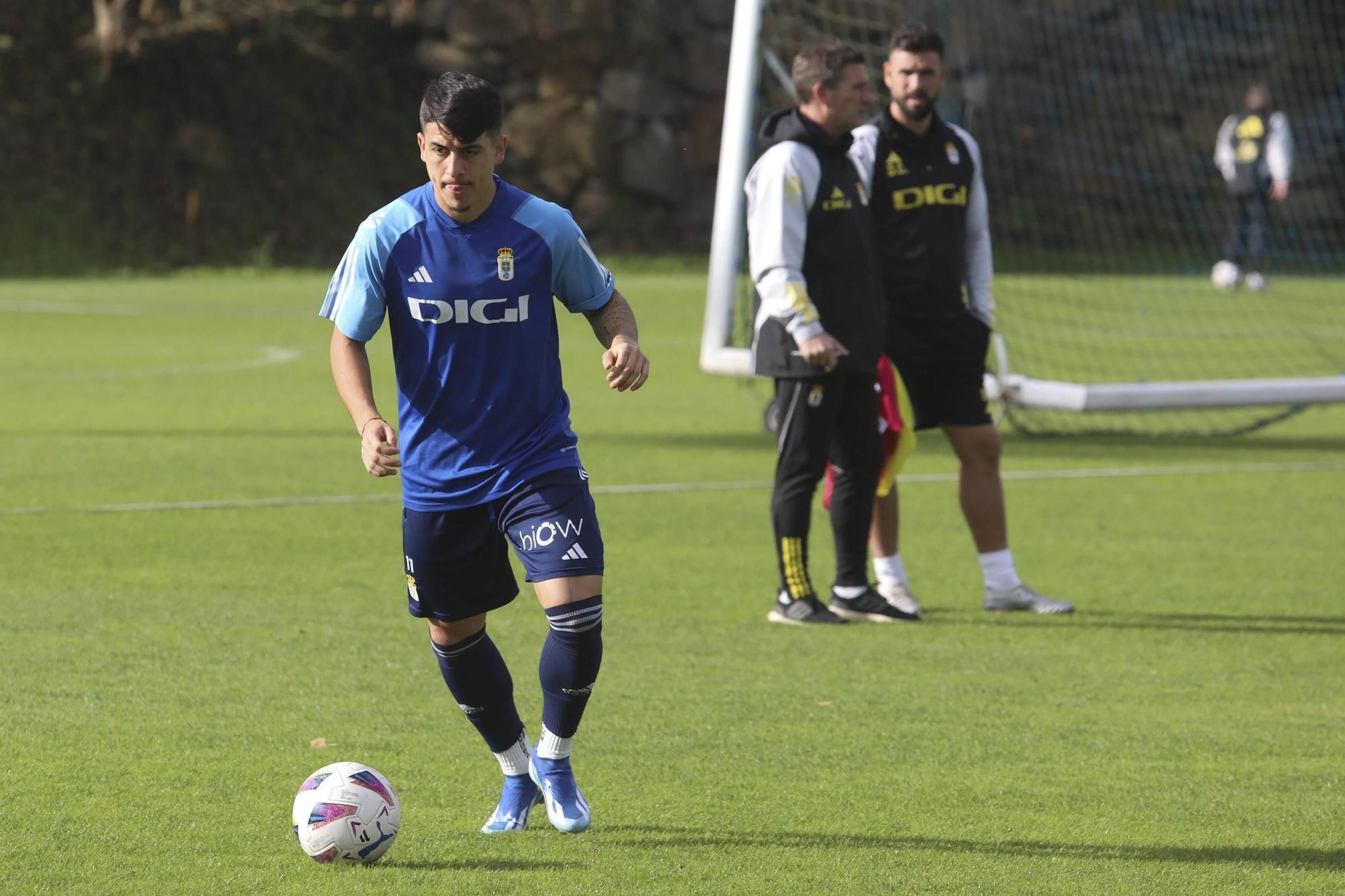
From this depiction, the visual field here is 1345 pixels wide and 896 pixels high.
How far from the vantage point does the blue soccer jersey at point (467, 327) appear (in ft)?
14.6

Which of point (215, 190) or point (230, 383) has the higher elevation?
point (215, 190)

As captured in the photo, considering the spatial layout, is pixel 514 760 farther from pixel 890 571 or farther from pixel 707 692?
pixel 890 571

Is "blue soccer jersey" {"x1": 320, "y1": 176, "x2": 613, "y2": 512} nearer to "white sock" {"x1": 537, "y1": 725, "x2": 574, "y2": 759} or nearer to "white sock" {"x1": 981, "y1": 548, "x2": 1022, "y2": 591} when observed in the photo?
"white sock" {"x1": 537, "y1": 725, "x2": 574, "y2": 759}

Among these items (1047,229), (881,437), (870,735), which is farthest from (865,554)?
(1047,229)

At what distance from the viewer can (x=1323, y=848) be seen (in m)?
4.44

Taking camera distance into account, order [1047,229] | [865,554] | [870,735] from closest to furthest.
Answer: [870,735] < [865,554] < [1047,229]

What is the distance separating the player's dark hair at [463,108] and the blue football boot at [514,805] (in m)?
1.60

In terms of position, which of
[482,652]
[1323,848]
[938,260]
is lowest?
[1323,848]

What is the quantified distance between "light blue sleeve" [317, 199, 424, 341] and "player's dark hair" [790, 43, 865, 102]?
281 cm

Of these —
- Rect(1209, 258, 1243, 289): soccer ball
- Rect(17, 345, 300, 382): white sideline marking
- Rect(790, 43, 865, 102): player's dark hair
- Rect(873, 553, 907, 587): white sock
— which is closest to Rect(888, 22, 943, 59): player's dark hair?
Rect(790, 43, 865, 102): player's dark hair

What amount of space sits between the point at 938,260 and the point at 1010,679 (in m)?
1.95

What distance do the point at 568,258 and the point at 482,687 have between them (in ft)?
3.61

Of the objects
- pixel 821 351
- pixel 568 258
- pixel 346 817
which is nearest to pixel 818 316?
pixel 821 351

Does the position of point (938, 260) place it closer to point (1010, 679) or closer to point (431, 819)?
→ point (1010, 679)
